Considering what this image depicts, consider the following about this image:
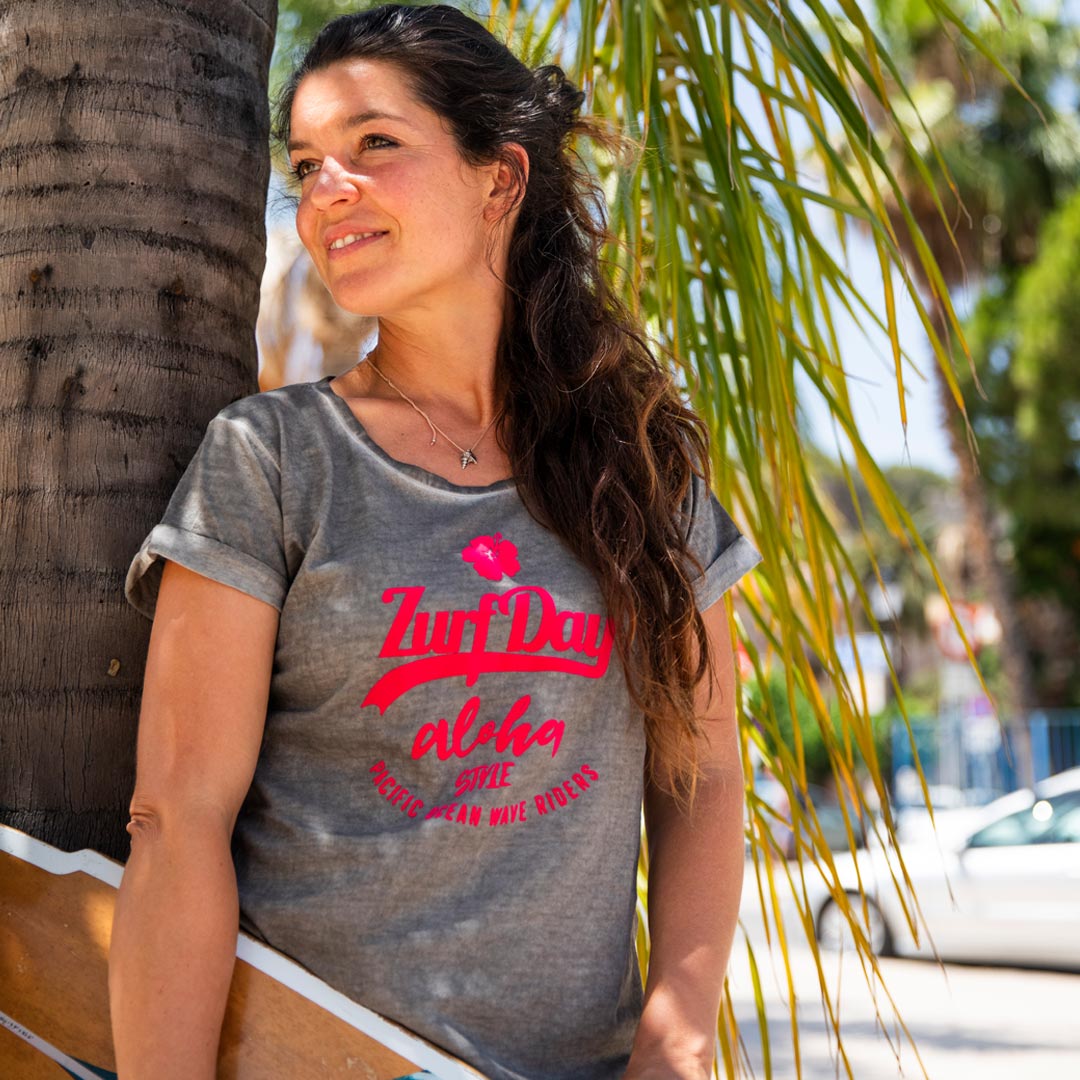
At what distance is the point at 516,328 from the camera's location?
194 centimetres

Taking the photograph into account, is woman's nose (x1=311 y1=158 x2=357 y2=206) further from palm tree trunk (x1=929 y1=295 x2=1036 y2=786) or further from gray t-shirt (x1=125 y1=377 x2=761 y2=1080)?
palm tree trunk (x1=929 y1=295 x2=1036 y2=786)

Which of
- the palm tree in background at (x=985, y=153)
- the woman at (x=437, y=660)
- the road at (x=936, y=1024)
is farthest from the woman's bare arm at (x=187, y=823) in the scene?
the palm tree in background at (x=985, y=153)

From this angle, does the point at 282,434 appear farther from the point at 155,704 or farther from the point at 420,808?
the point at 420,808

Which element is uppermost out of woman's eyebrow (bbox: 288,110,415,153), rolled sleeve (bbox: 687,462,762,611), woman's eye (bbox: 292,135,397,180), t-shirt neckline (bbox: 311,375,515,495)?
woman's eyebrow (bbox: 288,110,415,153)

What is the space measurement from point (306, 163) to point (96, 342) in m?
0.35

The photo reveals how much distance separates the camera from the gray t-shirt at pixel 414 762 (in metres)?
1.45

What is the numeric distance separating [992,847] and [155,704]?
398 inches

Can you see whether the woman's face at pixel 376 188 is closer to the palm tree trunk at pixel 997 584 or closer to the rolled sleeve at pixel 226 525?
the rolled sleeve at pixel 226 525

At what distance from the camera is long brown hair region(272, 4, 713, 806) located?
66.2 inches

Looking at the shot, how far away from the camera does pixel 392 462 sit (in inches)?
64.1

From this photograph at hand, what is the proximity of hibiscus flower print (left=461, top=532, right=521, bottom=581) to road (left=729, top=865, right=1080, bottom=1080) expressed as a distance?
461cm

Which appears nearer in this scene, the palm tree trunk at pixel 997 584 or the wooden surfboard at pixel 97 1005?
the wooden surfboard at pixel 97 1005

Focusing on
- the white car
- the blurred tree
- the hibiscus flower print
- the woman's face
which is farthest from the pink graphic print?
the blurred tree

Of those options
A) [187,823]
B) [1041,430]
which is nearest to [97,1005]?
[187,823]
